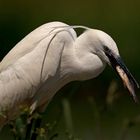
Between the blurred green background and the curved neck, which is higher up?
the curved neck

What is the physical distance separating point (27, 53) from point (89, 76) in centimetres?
28

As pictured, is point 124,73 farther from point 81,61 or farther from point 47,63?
point 47,63

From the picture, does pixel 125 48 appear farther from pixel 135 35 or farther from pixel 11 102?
pixel 11 102

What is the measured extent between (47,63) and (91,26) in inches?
166

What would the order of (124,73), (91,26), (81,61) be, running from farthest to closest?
(91,26), (81,61), (124,73)

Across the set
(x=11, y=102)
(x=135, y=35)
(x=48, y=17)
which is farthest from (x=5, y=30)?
(x=11, y=102)

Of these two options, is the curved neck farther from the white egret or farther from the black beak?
the black beak

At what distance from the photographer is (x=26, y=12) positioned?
28.4 ft

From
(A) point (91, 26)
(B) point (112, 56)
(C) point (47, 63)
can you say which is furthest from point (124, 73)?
(A) point (91, 26)

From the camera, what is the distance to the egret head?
352cm

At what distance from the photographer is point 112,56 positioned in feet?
11.7

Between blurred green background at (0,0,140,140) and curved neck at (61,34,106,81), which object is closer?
curved neck at (61,34,106,81)

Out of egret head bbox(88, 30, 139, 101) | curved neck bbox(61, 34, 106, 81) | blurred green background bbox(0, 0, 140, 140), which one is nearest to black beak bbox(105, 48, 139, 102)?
egret head bbox(88, 30, 139, 101)

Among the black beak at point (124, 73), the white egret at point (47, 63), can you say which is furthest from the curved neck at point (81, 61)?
the black beak at point (124, 73)
